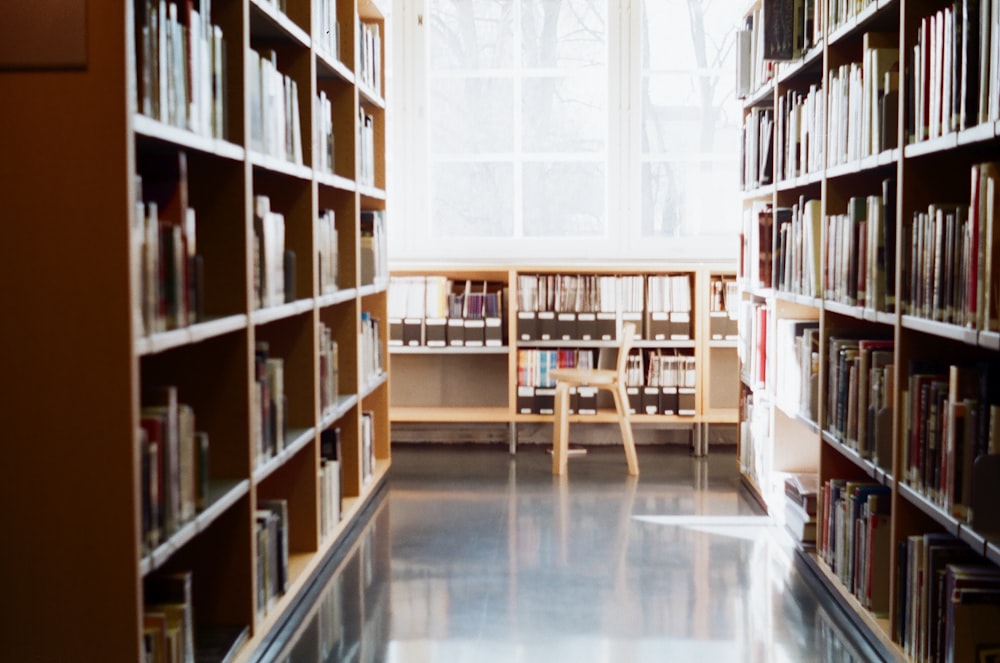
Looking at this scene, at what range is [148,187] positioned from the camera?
255cm

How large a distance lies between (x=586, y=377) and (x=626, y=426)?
0.34m

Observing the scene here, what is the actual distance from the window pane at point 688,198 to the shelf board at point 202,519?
421cm

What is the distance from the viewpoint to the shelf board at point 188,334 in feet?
7.57

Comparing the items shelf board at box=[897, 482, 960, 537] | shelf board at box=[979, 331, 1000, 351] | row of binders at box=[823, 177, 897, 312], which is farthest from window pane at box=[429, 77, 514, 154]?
shelf board at box=[979, 331, 1000, 351]

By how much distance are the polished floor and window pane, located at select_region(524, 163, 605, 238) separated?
5.64 ft

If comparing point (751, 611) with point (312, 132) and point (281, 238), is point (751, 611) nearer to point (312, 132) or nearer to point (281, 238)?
point (281, 238)

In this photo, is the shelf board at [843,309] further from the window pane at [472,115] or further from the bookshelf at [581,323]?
the window pane at [472,115]

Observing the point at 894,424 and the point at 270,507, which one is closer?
the point at 894,424

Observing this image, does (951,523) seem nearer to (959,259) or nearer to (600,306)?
(959,259)

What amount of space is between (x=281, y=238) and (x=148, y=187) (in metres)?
1.02

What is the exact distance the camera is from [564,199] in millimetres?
6855

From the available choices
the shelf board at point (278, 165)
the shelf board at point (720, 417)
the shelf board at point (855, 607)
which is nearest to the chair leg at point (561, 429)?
the shelf board at point (720, 417)

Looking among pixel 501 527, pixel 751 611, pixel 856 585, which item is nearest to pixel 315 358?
pixel 501 527

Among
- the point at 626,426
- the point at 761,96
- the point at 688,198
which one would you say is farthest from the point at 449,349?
the point at 761,96
